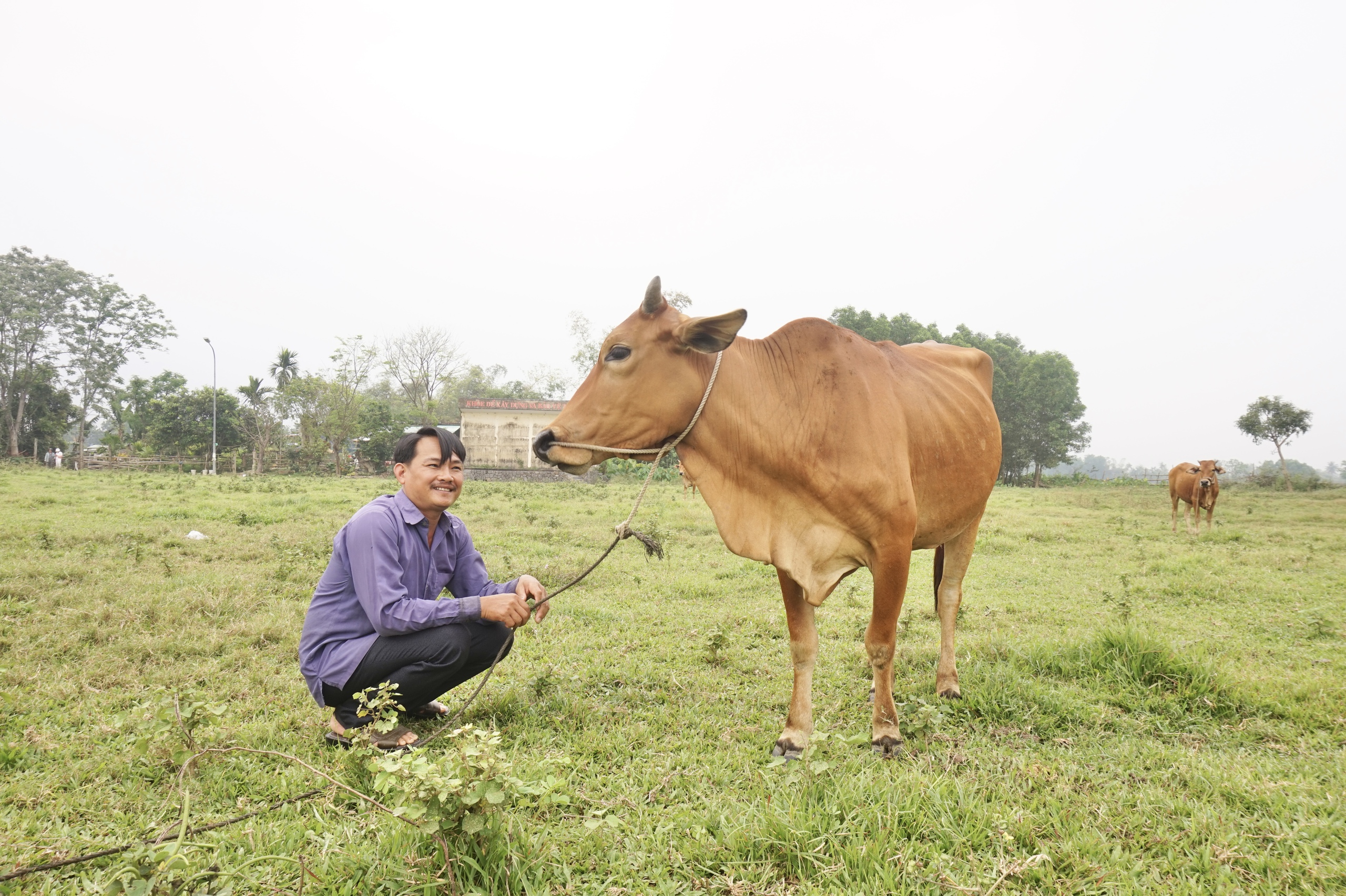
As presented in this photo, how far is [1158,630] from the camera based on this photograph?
551cm

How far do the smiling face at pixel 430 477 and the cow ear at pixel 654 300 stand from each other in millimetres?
1190

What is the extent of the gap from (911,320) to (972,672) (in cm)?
5212

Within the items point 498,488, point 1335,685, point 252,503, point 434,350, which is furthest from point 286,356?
point 1335,685

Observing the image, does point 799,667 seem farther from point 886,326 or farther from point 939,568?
point 886,326

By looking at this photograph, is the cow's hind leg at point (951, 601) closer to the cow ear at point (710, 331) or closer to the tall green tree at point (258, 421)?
the cow ear at point (710, 331)

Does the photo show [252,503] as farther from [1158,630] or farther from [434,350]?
[434,350]

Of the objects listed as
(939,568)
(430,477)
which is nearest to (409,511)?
(430,477)

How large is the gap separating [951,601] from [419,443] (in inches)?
135

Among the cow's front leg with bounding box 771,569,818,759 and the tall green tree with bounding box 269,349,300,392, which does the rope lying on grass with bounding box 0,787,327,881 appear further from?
the tall green tree with bounding box 269,349,300,392

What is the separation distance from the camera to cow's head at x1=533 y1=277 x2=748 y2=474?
3.04 m

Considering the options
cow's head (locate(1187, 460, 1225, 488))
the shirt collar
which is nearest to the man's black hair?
the shirt collar

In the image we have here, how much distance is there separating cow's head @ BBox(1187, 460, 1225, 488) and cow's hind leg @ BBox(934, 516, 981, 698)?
11734mm

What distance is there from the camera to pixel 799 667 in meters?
3.34

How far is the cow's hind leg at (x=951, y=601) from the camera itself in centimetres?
408
